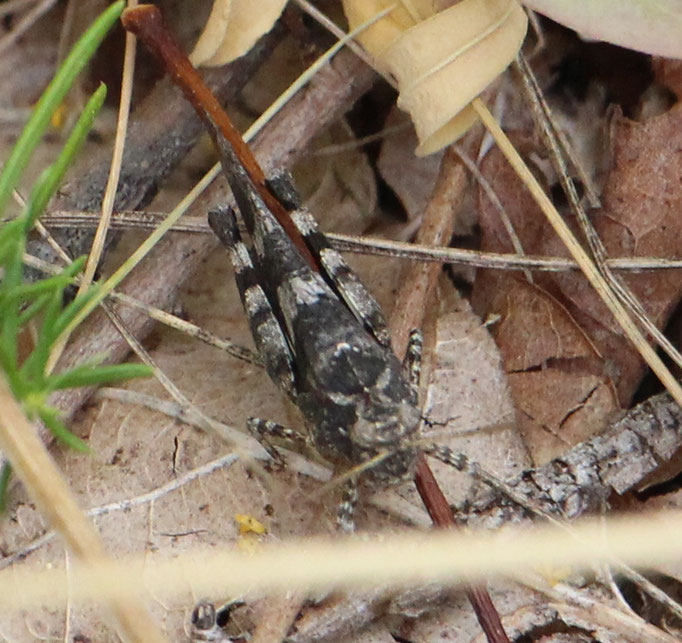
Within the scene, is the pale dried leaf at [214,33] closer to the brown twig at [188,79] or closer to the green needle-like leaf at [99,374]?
the brown twig at [188,79]

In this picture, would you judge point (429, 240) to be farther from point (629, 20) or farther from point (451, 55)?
point (629, 20)

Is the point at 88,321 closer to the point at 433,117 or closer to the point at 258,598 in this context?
the point at 258,598

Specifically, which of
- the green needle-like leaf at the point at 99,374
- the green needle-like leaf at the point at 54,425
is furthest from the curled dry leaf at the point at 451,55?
the green needle-like leaf at the point at 54,425

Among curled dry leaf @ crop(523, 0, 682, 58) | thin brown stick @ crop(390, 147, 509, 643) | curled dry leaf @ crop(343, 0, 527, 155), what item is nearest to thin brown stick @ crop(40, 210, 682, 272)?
thin brown stick @ crop(390, 147, 509, 643)

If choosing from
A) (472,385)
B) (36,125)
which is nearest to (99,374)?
(36,125)

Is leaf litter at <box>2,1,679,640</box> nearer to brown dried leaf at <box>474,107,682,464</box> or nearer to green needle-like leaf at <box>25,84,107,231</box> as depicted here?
brown dried leaf at <box>474,107,682,464</box>

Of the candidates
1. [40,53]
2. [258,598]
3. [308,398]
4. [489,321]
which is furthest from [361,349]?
[40,53]
